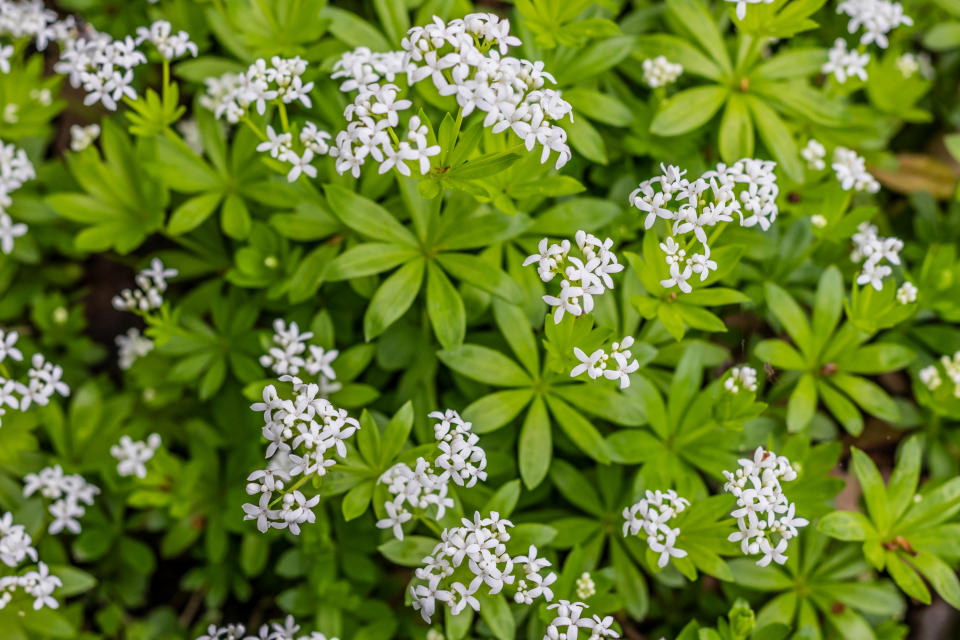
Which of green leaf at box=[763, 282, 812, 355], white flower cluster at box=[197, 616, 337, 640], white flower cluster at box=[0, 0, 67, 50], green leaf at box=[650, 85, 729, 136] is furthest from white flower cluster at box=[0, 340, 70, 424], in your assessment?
green leaf at box=[763, 282, 812, 355]

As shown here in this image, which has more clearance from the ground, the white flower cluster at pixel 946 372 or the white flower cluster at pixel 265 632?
the white flower cluster at pixel 946 372

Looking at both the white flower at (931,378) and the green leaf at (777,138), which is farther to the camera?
the green leaf at (777,138)

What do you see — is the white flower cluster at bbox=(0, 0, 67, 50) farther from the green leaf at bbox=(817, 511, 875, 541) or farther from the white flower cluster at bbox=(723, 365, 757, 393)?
the green leaf at bbox=(817, 511, 875, 541)

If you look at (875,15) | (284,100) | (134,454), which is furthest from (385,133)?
(875,15)

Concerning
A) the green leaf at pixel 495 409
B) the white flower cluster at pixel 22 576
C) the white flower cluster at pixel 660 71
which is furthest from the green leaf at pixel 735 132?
the white flower cluster at pixel 22 576

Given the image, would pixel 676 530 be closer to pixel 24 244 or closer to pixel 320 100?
pixel 320 100

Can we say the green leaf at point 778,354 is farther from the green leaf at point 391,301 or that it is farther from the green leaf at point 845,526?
the green leaf at point 391,301

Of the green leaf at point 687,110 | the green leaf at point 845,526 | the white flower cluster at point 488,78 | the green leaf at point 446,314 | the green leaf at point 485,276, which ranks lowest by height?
the green leaf at point 845,526
